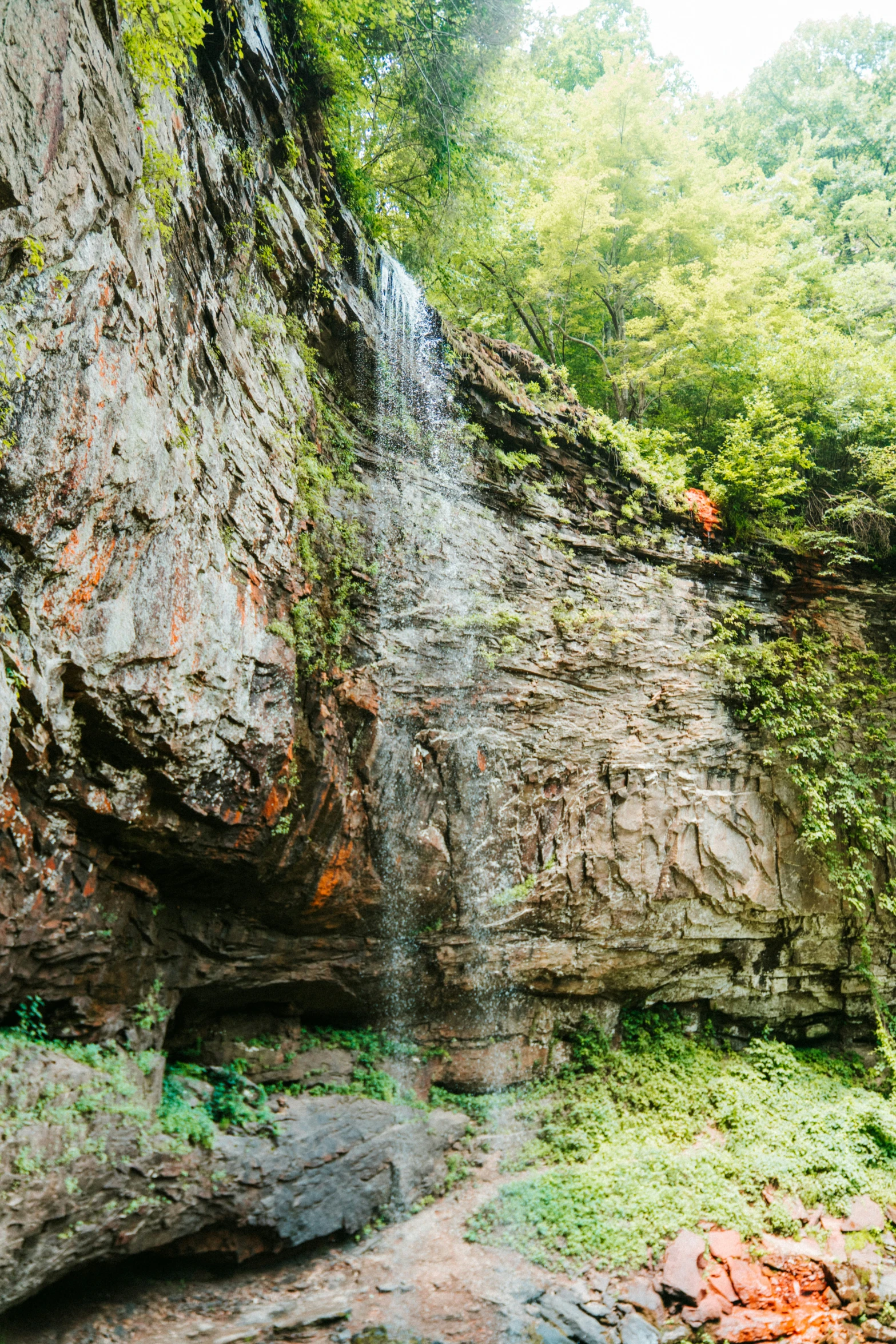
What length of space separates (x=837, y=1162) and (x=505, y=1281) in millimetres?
3997

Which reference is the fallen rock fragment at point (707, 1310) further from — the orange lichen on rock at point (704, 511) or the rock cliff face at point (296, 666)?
the orange lichen on rock at point (704, 511)

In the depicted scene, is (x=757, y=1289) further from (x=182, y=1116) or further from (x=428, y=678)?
(x=428, y=678)

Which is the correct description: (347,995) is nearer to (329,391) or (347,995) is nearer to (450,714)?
(450,714)

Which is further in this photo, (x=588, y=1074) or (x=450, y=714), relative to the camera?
(x=588, y=1074)

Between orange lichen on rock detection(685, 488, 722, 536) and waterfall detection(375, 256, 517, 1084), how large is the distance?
3426 mm

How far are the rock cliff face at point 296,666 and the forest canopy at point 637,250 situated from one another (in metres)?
1.25

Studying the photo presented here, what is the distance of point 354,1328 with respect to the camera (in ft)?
18.8

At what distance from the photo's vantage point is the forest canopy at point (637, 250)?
973 cm

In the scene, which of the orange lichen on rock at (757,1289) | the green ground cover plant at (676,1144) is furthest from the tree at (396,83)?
the orange lichen on rock at (757,1289)

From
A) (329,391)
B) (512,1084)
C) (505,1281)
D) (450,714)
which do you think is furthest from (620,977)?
(329,391)

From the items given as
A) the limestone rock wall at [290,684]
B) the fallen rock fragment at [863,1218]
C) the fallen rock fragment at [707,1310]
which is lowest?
the fallen rock fragment at [707,1310]

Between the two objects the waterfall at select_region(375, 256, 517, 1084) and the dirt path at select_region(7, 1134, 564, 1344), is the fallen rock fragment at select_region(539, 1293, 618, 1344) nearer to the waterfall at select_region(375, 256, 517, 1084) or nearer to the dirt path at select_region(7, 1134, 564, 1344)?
the dirt path at select_region(7, 1134, 564, 1344)

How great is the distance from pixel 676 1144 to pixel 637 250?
14.7 meters

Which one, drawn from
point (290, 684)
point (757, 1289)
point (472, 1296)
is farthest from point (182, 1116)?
point (757, 1289)
